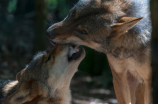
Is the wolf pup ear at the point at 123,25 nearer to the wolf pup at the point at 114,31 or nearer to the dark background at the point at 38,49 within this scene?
the wolf pup at the point at 114,31

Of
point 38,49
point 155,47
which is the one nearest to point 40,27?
point 38,49

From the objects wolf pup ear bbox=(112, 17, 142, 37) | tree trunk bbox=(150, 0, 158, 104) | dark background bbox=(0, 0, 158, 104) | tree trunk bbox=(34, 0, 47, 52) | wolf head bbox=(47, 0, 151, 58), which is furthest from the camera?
tree trunk bbox=(34, 0, 47, 52)

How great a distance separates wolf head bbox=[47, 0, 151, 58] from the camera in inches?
163

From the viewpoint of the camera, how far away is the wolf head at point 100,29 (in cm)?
414

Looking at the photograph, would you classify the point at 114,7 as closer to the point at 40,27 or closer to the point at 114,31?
the point at 114,31

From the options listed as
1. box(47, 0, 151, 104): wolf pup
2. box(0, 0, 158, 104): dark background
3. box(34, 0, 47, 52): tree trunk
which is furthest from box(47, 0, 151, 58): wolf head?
box(34, 0, 47, 52): tree trunk

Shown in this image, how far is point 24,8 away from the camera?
14312 millimetres

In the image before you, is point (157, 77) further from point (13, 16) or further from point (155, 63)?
point (13, 16)

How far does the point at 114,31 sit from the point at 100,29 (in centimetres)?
20

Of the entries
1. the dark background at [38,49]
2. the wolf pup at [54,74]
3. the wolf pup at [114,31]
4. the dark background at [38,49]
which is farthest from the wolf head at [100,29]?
the dark background at [38,49]

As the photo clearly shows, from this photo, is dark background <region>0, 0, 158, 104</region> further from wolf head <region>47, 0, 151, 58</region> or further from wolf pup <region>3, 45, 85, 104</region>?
wolf head <region>47, 0, 151, 58</region>

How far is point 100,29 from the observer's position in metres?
4.14

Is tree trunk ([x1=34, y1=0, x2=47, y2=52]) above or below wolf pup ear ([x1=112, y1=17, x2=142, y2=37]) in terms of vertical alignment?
above

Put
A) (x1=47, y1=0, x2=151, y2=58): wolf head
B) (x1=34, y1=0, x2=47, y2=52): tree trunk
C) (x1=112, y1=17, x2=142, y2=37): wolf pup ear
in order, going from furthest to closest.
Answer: (x1=34, y1=0, x2=47, y2=52): tree trunk
(x1=47, y1=0, x2=151, y2=58): wolf head
(x1=112, y1=17, x2=142, y2=37): wolf pup ear
